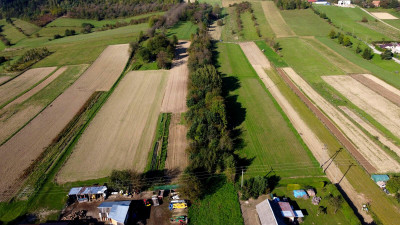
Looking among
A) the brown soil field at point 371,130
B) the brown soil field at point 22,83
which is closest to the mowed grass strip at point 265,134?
the brown soil field at point 371,130

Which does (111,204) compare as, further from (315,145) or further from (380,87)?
(380,87)

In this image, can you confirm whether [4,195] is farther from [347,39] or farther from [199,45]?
[347,39]

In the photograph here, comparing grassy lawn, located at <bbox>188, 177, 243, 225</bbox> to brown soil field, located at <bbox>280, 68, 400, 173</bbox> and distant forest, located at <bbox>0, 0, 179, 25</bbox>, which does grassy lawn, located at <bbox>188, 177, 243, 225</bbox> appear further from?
distant forest, located at <bbox>0, 0, 179, 25</bbox>

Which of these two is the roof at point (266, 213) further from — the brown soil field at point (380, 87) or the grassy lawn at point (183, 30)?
the grassy lawn at point (183, 30)

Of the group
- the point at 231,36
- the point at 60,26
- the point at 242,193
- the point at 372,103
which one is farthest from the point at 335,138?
the point at 60,26

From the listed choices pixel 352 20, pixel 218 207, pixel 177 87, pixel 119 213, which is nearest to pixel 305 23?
pixel 352 20
